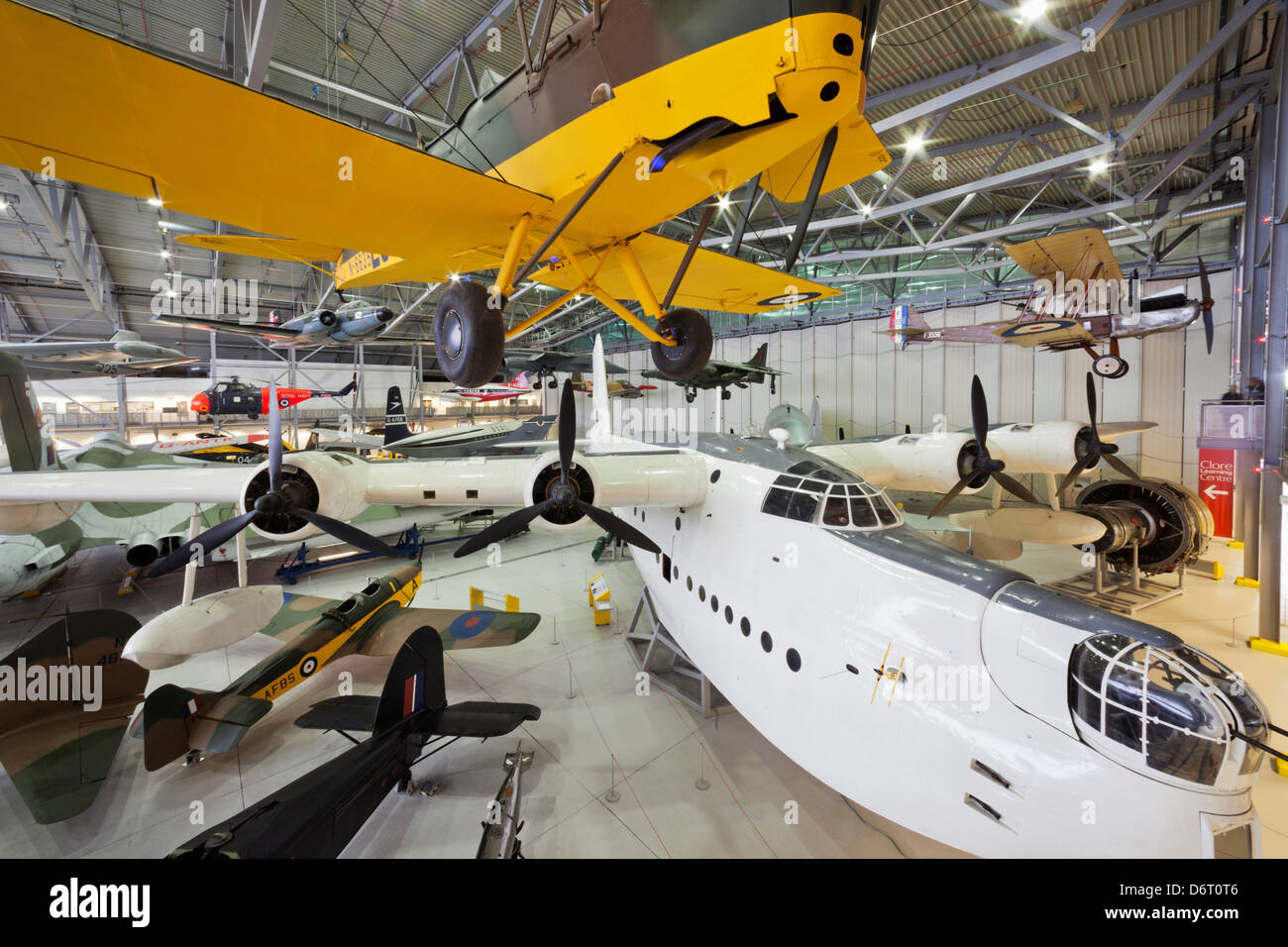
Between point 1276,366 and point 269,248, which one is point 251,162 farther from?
point 1276,366

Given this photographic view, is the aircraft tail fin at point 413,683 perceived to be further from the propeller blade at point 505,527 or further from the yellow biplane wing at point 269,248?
the yellow biplane wing at point 269,248

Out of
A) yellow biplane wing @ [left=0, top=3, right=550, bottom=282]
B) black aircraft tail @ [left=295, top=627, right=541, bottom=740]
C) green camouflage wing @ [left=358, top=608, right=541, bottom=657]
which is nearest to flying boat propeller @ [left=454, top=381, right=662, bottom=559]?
black aircraft tail @ [left=295, top=627, right=541, bottom=740]

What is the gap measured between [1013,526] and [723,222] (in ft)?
43.7

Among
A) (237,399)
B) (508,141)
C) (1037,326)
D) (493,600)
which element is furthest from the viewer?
(237,399)

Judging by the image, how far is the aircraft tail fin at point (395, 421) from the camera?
58.0 feet

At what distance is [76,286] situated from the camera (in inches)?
696

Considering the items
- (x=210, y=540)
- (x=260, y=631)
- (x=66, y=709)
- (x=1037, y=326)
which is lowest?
(x=66, y=709)

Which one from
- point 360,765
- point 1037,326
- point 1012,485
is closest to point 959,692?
point 1012,485

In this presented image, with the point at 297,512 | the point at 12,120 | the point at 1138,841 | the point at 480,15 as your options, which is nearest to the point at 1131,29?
the point at 480,15

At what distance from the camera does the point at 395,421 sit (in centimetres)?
1897

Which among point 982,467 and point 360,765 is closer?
point 360,765

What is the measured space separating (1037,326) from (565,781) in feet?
44.0

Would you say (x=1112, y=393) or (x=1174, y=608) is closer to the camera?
(x=1174, y=608)
